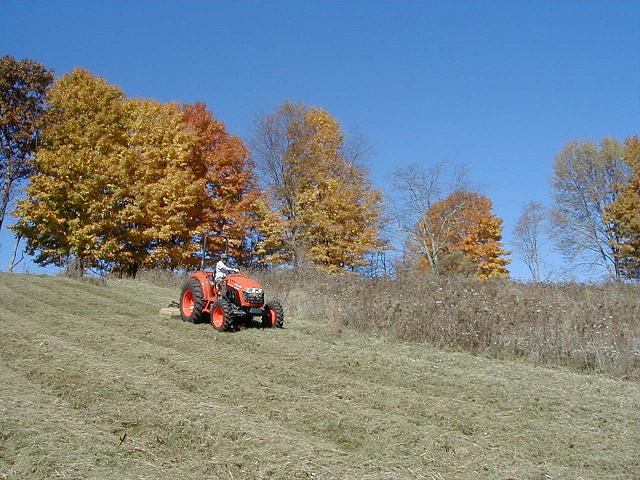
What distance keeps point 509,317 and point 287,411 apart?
16.5 ft

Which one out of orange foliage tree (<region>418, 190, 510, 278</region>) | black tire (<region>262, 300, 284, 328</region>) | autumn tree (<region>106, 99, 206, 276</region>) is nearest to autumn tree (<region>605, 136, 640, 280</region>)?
orange foliage tree (<region>418, 190, 510, 278</region>)

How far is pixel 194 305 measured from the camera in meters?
10.7

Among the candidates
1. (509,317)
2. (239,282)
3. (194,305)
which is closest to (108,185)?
(194,305)

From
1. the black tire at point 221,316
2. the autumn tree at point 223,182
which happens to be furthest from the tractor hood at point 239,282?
the autumn tree at point 223,182

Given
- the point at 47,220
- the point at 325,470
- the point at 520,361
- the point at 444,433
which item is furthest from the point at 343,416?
the point at 47,220

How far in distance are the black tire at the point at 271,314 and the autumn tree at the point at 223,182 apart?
1369 centimetres

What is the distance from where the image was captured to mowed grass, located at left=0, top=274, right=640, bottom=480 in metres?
4.33

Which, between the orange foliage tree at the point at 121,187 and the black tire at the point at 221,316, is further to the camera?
the orange foliage tree at the point at 121,187

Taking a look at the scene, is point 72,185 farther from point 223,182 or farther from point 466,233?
point 466,233

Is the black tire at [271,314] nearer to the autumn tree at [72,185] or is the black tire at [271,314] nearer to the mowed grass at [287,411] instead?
the mowed grass at [287,411]

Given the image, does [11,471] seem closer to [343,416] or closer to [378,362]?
[343,416]

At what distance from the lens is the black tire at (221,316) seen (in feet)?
32.1

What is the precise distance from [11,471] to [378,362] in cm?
496

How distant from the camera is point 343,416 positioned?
18.0 feet
